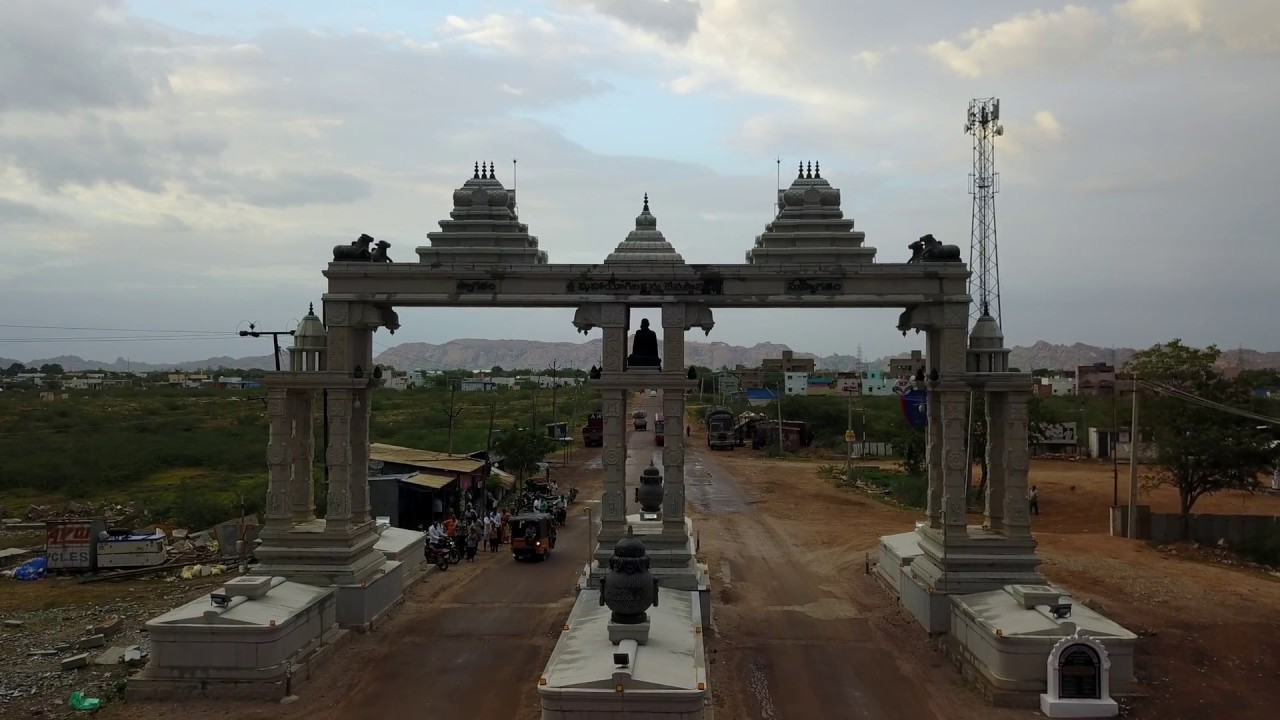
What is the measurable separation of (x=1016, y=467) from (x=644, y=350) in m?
9.29

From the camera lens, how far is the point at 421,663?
1700 cm

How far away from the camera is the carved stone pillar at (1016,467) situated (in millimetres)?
18719

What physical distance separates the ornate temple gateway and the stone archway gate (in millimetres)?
34

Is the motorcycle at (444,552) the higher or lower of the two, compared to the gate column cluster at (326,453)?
lower

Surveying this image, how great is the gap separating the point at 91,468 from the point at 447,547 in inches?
1306

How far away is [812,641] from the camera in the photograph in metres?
18.5

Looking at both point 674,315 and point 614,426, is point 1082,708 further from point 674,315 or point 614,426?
point 674,315

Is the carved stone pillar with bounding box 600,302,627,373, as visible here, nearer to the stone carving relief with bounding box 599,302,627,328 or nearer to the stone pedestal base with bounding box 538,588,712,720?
the stone carving relief with bounding box 599,302,627,328

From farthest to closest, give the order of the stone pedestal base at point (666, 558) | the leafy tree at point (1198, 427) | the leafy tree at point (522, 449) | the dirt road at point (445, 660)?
the leafy tree at point (522, 449)
the leafy tree at point (1198, 427)
the stone pedestal base at point (666, 558)
the dirt road at point (445, 660)

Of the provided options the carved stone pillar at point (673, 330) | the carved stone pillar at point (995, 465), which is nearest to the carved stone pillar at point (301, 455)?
the carved stone pillar at point (673, 330)

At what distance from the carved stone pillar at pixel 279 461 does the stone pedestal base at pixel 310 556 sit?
1.02 feet

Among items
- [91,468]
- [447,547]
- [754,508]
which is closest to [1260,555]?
[754,508]

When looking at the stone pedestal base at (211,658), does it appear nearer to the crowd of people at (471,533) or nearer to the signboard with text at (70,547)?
the crowd of people at (471,533)

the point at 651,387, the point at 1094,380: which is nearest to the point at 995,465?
the point at 651,387
